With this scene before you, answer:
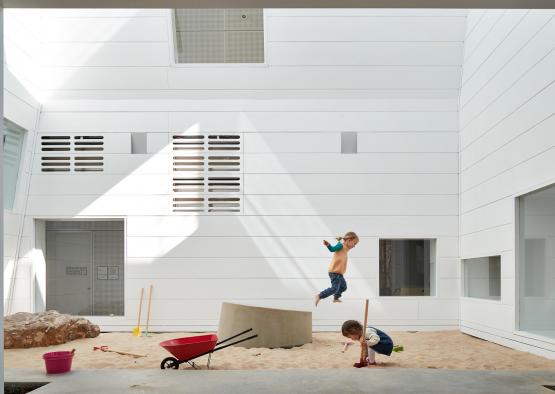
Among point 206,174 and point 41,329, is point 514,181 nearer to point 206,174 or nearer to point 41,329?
point 206,174

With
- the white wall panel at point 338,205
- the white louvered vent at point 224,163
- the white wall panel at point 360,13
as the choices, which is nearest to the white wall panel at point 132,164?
the white louvered vent at point 224,163

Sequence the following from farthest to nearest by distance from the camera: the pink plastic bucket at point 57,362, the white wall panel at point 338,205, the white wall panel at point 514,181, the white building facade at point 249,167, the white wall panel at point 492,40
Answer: the white wall panel at point 338,205 < the white building facade at point 249,167 < the white wall panel at point 492,40 < the white wall panel at point 514,181 < the pink plastic bucket at point 57,362

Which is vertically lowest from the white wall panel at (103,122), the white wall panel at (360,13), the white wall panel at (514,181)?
the white wall panel at (514,181)

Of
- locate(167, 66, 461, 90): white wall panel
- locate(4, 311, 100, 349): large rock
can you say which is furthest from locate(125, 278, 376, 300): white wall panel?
locate(167, 66, 461, 90): white wall panel

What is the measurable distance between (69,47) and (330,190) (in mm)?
5289

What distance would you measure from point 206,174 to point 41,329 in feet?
12.7

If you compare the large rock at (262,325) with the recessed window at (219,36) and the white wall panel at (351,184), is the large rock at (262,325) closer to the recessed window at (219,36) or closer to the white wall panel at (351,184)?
the white wall panel at (351,184)

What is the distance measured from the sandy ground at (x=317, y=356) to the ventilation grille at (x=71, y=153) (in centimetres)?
326

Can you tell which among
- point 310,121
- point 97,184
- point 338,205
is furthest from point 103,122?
point 338,205

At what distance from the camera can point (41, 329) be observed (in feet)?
28.8

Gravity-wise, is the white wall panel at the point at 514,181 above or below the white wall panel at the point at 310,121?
below

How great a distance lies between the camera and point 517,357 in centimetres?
743

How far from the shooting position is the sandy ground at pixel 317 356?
6.99 m
